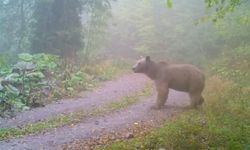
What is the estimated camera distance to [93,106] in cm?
1641

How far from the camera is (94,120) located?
1366 centimetres

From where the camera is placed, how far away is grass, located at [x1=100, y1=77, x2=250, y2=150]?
9.38 metres

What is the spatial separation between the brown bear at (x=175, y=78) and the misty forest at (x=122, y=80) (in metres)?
0.08

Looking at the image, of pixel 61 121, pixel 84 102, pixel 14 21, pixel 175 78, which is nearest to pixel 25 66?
pixel 84 102

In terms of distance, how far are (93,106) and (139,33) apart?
890 inches

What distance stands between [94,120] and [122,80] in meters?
12.5

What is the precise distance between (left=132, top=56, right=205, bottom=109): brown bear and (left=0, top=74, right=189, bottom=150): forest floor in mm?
639

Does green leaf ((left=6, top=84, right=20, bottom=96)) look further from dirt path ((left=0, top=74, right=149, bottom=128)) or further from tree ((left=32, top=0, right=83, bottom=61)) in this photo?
tree ((left=32, top=0, right=83, bottom=61))

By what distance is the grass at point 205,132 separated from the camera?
938 centimetres

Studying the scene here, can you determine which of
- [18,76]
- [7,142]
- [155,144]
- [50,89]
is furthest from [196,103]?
[18,76]

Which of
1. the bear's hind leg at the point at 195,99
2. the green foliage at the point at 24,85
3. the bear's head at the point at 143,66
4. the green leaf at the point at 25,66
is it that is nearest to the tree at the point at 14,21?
the green foliage at the point at 24,85

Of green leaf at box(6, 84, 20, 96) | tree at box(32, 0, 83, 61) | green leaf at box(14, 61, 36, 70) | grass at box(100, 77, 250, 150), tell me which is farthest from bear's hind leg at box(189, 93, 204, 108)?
tree at box(32, 0, 83, 61)

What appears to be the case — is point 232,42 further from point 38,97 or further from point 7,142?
point 7,142

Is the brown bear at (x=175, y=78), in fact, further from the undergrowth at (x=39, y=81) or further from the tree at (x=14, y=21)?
the tree at (x=14, y=21)
